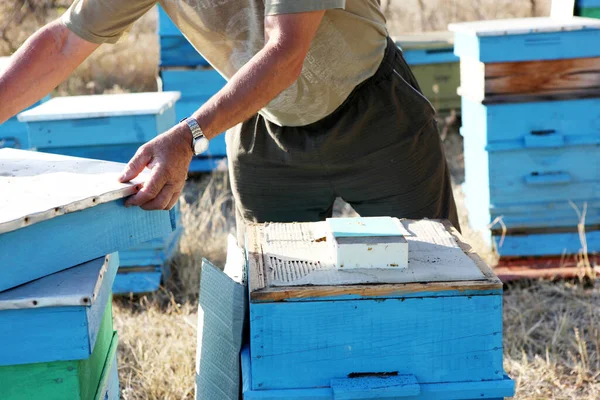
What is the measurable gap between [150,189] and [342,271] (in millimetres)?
417

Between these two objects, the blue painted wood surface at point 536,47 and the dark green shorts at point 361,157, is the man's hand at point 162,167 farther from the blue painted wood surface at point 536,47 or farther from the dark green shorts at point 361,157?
the blue painted wood surface at point 536,47

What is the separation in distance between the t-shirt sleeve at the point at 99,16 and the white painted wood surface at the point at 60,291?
2.73ft

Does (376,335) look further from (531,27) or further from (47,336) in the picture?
(531,27)

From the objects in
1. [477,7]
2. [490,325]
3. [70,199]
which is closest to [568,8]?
[490,325]

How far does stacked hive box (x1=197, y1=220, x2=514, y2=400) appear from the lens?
1400 mm

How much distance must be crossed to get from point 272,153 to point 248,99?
62 centimetres

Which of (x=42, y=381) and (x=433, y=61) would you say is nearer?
(x=42, y=381)

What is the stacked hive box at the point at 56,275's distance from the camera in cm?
140

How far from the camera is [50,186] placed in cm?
161

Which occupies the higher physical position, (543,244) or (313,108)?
(313,108)

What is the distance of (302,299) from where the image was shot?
1395mm

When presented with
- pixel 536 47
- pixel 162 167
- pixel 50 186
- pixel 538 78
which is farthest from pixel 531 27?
pixel 50 186

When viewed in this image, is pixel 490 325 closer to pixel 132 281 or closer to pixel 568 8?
pixel 132 281

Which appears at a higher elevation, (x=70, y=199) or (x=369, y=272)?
(x=70, y=199)
